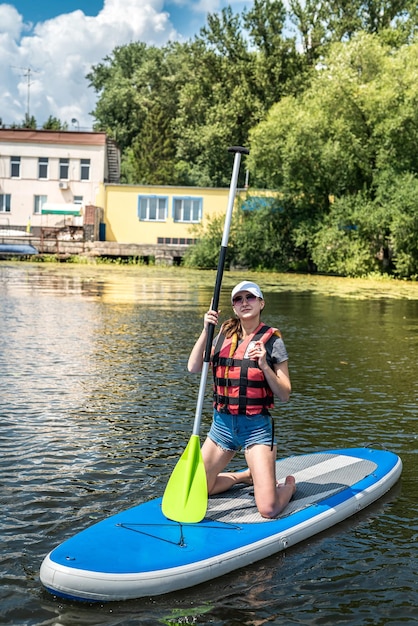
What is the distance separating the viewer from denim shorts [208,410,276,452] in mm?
5660

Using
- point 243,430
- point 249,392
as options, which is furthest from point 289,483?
point 249,392

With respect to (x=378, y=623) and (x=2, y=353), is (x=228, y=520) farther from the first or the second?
(x=2, y=353)

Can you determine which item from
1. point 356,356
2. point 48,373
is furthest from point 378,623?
point 356,356

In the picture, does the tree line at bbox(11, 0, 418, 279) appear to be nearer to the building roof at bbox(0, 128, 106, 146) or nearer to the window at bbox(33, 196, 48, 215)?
the building roof at bbox(0, 128, 106, 146)

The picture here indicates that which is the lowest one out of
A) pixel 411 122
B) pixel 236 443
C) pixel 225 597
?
pixel 225 597

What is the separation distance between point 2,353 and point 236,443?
7.95 metres

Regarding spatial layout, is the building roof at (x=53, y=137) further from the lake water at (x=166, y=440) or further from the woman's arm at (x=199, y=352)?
the woman's arm at (x=199, y=352)

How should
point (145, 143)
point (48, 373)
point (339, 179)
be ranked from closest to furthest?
1. point (48, 373)
2. point (339, 179)
3. point (145, 143)

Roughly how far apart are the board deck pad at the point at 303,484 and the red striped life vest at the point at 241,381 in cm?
62

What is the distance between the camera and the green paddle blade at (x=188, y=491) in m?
5.28

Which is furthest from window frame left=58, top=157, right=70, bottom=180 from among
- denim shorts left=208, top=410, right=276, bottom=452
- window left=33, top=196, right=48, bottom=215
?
denim shorts left=208, top=410, right=276, bottom=452

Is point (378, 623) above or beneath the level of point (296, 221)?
beneath

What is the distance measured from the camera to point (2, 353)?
1298 centimetres

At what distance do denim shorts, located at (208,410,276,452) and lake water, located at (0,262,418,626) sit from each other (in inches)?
29.4
